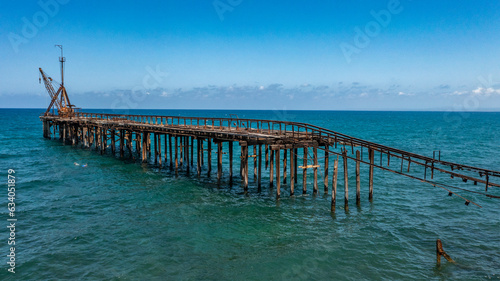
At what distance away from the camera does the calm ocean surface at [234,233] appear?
47.0ft

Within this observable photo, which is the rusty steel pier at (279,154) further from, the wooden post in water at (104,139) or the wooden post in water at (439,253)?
the wooden post in water at (439,253)

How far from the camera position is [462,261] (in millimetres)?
15047

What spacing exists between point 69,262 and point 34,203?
1073 cm

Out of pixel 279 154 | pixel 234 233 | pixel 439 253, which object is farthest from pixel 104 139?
pixel 439 253

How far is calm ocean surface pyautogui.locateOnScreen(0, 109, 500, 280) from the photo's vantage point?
1432cm

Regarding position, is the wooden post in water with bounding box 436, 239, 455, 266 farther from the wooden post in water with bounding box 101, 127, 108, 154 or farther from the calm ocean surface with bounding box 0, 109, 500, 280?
the wooden post in water with bounding box 101, 127, 108, 154

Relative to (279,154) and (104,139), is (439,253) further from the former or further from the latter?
(104,139)

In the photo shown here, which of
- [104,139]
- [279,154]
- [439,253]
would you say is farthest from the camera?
[104,139]

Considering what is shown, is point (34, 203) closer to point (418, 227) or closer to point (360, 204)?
point (360, 204)

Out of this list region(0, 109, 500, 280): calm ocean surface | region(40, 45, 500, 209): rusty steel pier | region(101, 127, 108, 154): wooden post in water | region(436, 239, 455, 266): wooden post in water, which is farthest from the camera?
region(101, 127, 108, 154): wooden post in water

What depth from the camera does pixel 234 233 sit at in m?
17.9

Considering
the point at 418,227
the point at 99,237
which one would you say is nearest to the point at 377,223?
the point at 418,227

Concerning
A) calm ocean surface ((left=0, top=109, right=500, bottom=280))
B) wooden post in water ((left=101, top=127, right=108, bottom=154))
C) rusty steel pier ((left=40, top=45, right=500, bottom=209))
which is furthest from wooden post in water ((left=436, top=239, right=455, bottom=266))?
wooden post in water ((left=101, top=127, right=108, bottom=154))

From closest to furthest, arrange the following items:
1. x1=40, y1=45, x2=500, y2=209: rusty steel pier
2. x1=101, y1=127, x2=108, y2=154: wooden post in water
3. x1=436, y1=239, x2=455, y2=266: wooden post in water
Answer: x1=436, y1=239, x2=455, y2=266: wooden post in water < x1=40, y1=45, x2=500, y2=209: rusty steel pier < x1=101, y1=127, x2=108, y2=154: wooden post in water
